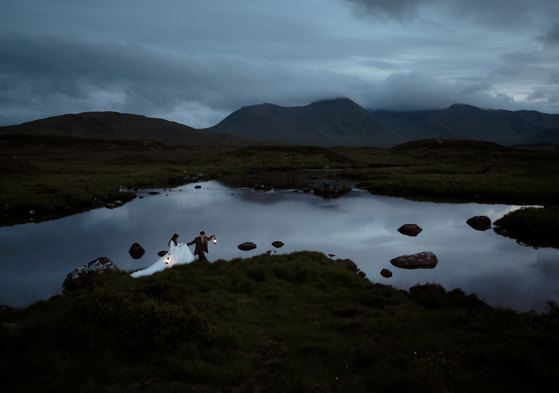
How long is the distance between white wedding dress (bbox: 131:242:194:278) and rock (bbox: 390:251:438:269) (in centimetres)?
1490

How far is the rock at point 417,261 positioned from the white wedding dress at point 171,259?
14901 mm

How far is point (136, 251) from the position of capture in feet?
87.5

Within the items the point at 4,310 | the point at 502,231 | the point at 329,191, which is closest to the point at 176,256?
the point at 4,310

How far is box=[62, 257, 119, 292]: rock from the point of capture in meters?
18.2

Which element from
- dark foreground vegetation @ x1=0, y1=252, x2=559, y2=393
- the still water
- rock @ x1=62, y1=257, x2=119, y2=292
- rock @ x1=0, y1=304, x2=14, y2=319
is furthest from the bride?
rock @ x1=0, y1=304, x2=14, y2=319

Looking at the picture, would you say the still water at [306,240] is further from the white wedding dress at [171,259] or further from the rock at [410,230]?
the white wedding dress at [171,259]

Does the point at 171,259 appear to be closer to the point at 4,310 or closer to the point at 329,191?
the point at 4,310

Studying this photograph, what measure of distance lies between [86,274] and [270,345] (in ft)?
42.3

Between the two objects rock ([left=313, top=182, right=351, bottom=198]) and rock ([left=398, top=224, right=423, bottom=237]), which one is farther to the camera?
rock ([left=313, top=182, right=351, bottom=198])

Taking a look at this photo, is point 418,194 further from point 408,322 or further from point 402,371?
point 402,371

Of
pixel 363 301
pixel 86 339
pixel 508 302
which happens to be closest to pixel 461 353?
pixel 363 301

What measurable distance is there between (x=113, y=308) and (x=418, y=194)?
55.6 metres

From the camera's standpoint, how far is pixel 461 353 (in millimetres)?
9930

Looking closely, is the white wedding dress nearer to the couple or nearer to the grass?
the couple
